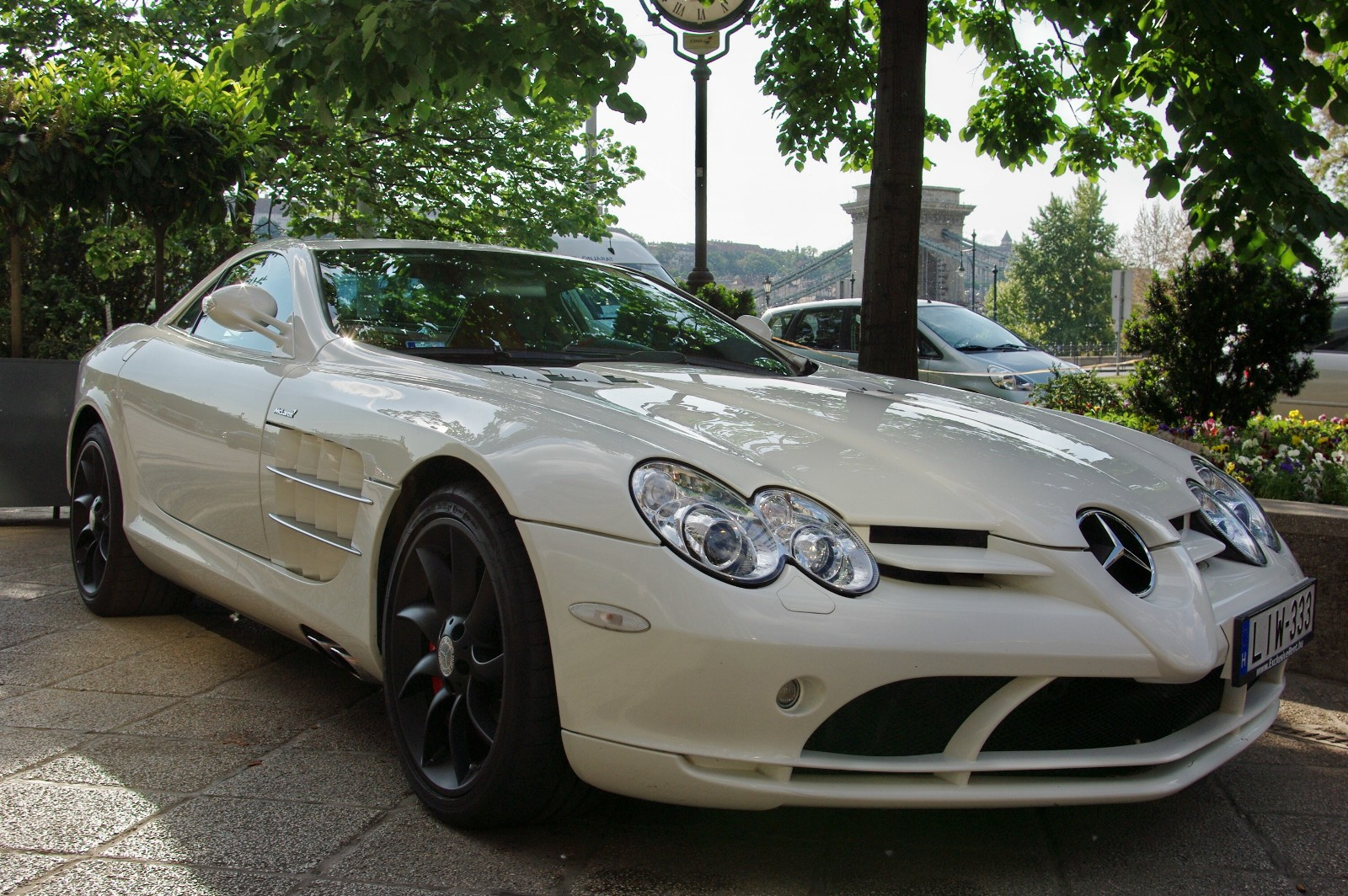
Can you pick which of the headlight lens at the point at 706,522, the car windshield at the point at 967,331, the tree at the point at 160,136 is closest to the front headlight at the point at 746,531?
the headlight lens at the point at 706,522

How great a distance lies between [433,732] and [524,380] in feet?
2.68

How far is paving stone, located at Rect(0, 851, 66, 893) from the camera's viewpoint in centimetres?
221

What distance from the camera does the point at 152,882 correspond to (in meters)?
2.23

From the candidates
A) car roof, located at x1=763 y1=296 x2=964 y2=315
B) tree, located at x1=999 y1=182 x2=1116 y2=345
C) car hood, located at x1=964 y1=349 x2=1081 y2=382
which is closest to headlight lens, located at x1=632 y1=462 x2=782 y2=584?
car hood, located at x1=964 y1=349 x2=1081 y2=382

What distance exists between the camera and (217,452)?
3385mm

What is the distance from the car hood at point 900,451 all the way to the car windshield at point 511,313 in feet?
0.89

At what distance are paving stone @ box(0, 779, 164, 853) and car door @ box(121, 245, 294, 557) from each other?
737 millimetres

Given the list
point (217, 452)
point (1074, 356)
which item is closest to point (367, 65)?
point (217, 452)

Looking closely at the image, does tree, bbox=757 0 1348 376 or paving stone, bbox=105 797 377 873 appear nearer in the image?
paving stone, bbox=105 797 377 873

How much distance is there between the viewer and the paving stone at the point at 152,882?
219cm

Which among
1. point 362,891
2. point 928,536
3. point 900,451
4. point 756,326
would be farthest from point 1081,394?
point 362,891

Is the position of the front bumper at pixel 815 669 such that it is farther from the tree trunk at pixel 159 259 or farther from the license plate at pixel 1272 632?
the tree trunk at pixel 159 259

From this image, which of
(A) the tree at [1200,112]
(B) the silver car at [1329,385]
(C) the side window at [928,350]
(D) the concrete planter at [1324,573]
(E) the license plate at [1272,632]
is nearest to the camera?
(E) the license plate at [1272,632]

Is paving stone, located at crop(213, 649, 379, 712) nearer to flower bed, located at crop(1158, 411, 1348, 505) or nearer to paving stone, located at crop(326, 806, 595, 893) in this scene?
paving stone, located at crop(326, 806, 595, 893)
